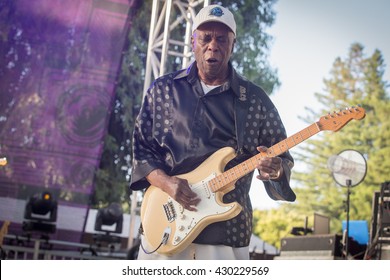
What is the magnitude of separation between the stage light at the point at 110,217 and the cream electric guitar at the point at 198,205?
4.75 metres

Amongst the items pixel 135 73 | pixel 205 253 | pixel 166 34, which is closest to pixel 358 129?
pixel 166 34

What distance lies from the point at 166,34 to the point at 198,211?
3.45 m

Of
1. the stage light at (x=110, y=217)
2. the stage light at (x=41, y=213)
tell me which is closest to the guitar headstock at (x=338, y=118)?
the stage light at (x=41, y=213)

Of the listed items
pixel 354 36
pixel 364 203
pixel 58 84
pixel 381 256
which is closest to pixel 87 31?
pixel 58 84

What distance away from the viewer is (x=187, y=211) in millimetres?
2391

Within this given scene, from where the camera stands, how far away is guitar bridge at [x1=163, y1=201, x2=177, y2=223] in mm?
2408

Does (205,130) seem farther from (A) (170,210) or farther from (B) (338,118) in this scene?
(B) (338,118)

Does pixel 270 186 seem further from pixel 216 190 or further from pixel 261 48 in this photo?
pixel 261 48

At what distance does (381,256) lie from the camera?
14.8 ft

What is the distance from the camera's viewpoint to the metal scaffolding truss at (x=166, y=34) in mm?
5484

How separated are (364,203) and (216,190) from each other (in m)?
4.88

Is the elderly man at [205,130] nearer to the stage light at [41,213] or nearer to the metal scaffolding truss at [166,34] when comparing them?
the metal scaffolding truss at [166,34]

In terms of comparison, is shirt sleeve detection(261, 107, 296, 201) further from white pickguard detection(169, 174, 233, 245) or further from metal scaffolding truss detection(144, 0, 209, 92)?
metal scaffolding truss detection(144, 0, 209, 92)

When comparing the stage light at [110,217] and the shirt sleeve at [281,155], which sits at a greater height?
the shirt sleeve at [281,155]
